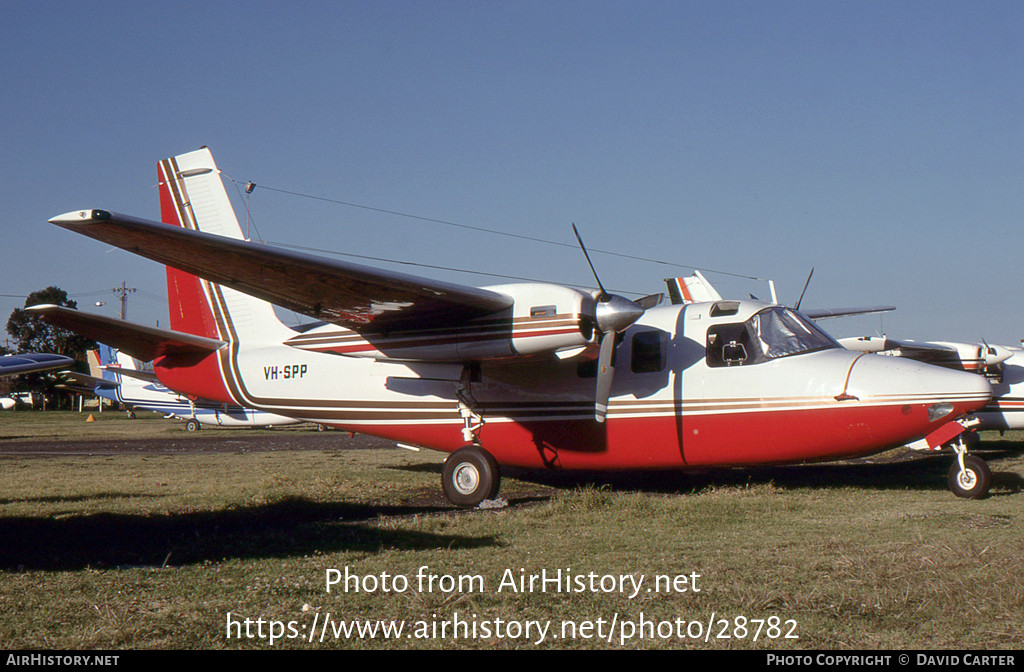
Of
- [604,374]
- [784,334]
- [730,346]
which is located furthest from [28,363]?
[784,334]

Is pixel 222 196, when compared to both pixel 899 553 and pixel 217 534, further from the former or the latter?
pixel 899 553

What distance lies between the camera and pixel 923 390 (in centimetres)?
975

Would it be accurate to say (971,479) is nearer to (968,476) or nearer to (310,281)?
(968,476)

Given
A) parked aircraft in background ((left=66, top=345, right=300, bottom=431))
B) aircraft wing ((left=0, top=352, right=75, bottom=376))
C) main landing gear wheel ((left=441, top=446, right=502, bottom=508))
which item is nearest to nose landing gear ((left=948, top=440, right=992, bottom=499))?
main landing gear wheel ((left=441, top=446, right=502, bottom=508))

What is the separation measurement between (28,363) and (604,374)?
1039 cm

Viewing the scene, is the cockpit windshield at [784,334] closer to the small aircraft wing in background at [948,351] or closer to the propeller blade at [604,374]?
the propeller blade at [604,374]

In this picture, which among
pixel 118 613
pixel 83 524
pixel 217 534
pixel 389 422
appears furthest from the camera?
pixel 389 422

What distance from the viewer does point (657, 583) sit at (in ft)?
18.3

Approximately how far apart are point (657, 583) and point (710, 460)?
5445 millimetres

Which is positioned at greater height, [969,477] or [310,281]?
[310,281]

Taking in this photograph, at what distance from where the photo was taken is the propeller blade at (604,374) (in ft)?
33.8

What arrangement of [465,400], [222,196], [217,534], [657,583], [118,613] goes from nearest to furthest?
[118,613] → [657,583] → [217,534] → [465,400] → [222,196]
